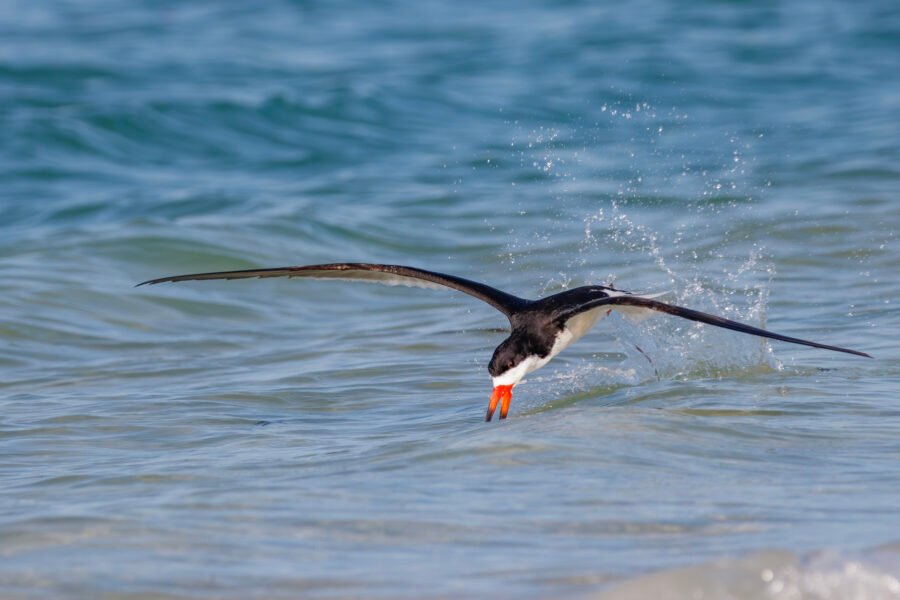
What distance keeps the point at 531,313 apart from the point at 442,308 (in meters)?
3.17

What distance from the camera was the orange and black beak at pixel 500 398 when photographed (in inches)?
238

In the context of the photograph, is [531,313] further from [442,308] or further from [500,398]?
[442,308]

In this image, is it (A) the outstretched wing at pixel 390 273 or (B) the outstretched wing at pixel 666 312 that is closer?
(B) the outstretched wing at pixel 666 312

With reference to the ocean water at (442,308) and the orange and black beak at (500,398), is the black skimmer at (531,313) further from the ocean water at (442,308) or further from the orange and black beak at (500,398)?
the ocean water at (442,308)

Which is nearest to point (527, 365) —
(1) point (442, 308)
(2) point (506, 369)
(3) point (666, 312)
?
(2) point (506, 369)

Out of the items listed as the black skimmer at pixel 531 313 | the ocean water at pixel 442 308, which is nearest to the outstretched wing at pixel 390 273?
the black skimmer at pixel 531 313

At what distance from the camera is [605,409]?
6.00 meters

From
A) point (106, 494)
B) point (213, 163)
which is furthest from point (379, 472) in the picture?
point (213, 163)

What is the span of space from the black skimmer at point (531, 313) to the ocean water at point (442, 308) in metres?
0.30

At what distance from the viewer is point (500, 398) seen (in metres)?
6.11

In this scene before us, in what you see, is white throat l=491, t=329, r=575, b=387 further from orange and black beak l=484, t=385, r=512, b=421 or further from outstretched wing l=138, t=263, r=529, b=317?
outstretched wing l=138, t=263, r=529, b=317

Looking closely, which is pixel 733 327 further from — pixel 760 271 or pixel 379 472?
pixel 760 271

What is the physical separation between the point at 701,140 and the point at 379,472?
11.6 meters

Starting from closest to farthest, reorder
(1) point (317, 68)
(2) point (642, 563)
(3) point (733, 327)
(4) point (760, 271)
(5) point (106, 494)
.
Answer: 1. (2) point (642, 563)
2. (5) point (106, 494)
3. (3) point (733, 327)
4. (4) point (760, 271)
5. (1) point (317, 68)
